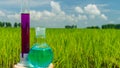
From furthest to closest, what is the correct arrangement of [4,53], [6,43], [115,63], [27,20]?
1. [6,43]
2. [4,53]
3. [115,63]
4. [27,20]

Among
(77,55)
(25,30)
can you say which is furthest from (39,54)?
(77,55)

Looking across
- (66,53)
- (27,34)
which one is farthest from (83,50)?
(27,34)

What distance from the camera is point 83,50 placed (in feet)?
15.6

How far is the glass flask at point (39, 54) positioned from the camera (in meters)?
2.15

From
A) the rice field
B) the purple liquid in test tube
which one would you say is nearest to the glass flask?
the purple liquid in test tube

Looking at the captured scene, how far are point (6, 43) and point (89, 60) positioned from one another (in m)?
1.37

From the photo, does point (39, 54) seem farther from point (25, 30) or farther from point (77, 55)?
point (77, 55)

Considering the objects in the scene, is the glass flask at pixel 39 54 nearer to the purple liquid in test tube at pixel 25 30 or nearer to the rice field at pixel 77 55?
the purple liquid in test tube at pixel 25 30

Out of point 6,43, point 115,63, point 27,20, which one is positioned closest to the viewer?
point 27,20

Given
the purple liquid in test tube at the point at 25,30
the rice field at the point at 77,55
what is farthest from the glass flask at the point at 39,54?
the rice field at the point at 77,55

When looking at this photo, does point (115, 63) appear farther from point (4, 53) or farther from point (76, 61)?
point (4, 53)

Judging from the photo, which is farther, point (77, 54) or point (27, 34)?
point (77, 54)

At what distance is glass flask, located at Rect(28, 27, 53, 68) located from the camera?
7.07 ft

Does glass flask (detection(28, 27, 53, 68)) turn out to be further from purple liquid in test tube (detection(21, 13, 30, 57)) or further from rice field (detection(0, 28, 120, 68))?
rice field (detection(0, 28, 120, 68))
